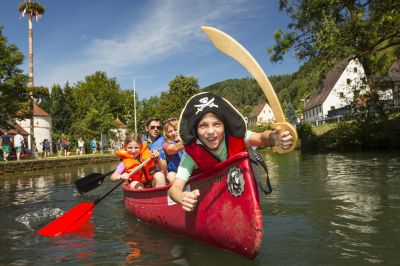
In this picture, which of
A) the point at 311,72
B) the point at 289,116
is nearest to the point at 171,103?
the point at 289,116

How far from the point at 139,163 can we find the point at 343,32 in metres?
13.6

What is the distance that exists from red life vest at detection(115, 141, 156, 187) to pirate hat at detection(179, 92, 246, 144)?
11.4ft

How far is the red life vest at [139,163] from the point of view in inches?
300

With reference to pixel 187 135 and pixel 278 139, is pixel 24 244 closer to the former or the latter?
pixel 187 135

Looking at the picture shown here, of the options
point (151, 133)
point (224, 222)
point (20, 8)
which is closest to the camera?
point (224, 222)

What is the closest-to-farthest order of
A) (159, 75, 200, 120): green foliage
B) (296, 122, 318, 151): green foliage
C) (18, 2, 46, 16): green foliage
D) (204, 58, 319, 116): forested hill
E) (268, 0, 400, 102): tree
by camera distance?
(268, 0, 400, 102): tree < (296, 122, 318, 151): green foliage < (18, 2, 46, 16): green foliage < (159, 75, 200, 120): green foliage < (204, 58, 319, 116): forested hill

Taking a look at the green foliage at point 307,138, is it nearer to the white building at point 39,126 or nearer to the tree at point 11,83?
the tree at point 11,83

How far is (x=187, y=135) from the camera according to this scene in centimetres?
419

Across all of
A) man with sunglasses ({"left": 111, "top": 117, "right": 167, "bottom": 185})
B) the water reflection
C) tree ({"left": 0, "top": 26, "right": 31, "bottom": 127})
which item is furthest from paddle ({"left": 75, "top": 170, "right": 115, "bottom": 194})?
tree ({"left": 0, "top": 26, "right": 31, "bottom": 127})

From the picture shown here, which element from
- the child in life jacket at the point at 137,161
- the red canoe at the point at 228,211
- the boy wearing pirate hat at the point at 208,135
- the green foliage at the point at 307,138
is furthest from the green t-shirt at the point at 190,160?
the green foliage at the point at 307,138

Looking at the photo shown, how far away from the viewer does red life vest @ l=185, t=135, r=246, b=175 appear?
4.26 metres

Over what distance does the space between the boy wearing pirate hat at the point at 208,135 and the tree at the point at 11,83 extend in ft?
64.0

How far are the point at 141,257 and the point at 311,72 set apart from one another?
17253 mm

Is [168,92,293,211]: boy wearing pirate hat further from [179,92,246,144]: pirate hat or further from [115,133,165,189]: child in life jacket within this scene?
[115,133,165,189]: child in life jacket
